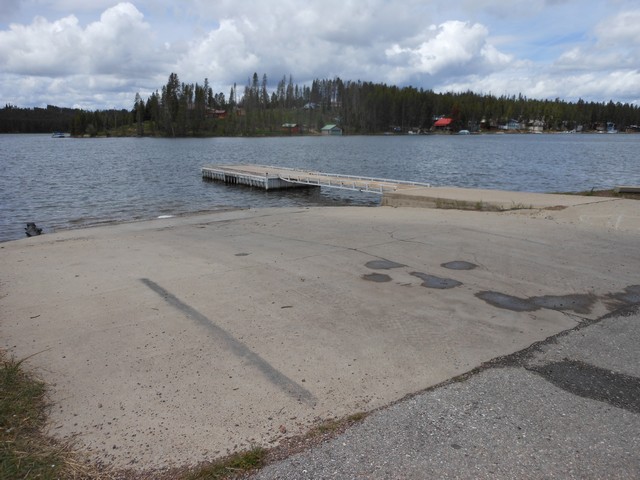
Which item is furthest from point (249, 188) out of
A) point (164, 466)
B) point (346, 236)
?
point (164, 466)

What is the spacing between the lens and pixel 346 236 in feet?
37.1

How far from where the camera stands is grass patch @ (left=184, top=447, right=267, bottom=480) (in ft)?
10.2

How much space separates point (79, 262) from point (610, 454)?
9190 millimetres

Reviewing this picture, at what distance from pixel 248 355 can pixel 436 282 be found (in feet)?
11.5

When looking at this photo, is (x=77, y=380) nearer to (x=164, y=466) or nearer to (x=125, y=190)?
(x=164, y=466)

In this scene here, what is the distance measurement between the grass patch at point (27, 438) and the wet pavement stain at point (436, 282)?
16.5 ft

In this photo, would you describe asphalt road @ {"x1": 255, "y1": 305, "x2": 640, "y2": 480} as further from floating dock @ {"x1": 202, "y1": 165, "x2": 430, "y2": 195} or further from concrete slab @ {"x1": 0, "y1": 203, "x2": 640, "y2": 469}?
floating dock @ {"x1": 202, "y1": 165, "x2": 430, "y2": 195}

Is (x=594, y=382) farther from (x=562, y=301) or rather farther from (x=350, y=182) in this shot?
(x=350, y=182)

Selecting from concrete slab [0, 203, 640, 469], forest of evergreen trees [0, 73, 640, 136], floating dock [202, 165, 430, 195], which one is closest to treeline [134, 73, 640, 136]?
forest of evergreen trees [0, 73, 640, 136]

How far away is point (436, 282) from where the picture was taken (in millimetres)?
7363

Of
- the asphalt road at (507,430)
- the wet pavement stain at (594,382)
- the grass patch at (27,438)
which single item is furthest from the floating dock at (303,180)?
the grass patch at (27,438)

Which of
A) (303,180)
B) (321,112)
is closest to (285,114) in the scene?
(321,112)

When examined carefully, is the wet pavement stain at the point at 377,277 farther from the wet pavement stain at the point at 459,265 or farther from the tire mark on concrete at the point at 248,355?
the tire mark on concrete at the point at 248,355

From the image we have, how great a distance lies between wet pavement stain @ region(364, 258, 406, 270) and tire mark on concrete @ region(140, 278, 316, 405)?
324 centimetres
